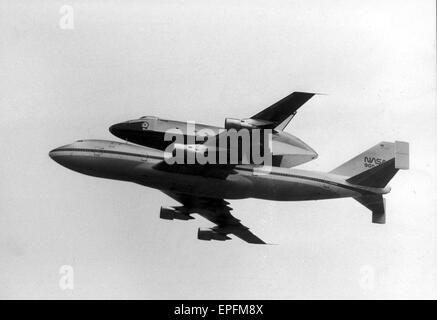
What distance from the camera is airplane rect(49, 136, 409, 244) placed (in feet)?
171

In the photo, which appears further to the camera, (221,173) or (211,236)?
(211,236)

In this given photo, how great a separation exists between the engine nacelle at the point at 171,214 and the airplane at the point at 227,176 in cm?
374

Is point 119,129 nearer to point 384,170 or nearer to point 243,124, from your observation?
point 243,124

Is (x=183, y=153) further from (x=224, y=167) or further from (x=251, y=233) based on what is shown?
(x=251, y=233)

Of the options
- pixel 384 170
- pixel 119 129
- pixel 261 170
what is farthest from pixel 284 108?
pixel 119 129

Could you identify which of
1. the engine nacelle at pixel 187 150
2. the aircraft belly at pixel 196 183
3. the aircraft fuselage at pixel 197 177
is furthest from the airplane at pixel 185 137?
the aircraft belly at pixel 196 183

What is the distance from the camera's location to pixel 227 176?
5256cm

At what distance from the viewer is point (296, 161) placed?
54000mm

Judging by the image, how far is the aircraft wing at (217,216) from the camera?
5872 cm

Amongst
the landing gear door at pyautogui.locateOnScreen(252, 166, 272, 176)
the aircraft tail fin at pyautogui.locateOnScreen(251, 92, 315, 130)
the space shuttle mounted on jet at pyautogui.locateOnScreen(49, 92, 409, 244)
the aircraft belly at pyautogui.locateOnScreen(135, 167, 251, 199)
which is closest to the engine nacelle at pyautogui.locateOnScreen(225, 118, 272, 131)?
the aircraft tail fin at pyautogui.locateOnScreen(251, 92, 315, 130)

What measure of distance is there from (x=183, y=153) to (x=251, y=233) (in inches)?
425

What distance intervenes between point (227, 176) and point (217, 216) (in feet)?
25.0

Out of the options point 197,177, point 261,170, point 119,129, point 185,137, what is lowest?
point 197,177
